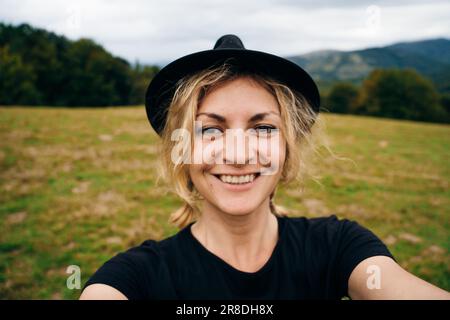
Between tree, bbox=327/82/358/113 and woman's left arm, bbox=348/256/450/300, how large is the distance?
6504 cm

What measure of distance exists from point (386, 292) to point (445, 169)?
490 inches

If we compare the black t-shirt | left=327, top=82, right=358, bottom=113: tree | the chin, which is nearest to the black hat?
the chin

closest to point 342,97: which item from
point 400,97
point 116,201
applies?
point 400,97

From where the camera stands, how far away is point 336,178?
9992 mm

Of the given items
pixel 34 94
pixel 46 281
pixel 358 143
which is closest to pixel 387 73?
pixel 358 143

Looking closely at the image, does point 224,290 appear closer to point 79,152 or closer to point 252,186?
point 252,186

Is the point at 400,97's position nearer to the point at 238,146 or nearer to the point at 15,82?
the point at 15,82

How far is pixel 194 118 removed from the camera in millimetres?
2250

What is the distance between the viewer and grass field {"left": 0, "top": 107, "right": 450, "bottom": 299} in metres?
5.23

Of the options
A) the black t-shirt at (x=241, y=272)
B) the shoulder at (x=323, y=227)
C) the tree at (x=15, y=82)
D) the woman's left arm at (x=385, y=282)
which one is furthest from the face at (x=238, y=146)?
the tree at (x=15, y=82)

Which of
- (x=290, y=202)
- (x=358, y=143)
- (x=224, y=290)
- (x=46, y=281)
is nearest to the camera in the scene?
(x=224, y=290)

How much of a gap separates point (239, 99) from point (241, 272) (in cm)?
114
